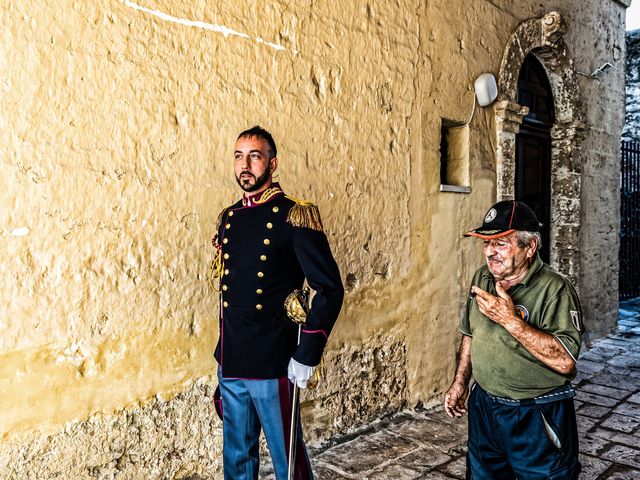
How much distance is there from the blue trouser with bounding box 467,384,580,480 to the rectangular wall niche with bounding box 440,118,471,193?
113 inches

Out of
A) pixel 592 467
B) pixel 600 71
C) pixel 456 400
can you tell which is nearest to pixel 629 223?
pixel 600 71

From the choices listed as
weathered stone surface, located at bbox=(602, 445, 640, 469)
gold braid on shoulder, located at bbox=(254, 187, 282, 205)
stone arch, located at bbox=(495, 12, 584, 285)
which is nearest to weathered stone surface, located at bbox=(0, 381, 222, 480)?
gold braid on shoulder, located at bbox=(254, 187, 282, 205)

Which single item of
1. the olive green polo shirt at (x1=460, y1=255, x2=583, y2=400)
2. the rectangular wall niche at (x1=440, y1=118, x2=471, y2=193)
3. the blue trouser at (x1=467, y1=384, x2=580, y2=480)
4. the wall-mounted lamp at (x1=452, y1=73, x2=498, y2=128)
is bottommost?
the blue trouser at (x1=467, y1=384, x2=580, y2=480)

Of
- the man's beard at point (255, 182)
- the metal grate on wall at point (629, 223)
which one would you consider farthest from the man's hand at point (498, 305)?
the metal grate on wall at point (629, 223)

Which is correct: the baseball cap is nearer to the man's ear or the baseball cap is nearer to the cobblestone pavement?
the man's ear

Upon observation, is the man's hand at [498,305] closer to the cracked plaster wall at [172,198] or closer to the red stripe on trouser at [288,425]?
the red stripe on trouser at [288,425]

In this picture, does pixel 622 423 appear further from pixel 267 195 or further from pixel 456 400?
pixel 267 195

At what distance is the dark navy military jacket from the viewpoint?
90.4 inches

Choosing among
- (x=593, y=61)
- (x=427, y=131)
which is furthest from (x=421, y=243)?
(x=593, y=61)

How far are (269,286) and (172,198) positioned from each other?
869mm

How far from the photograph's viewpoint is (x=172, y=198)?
2.90 m

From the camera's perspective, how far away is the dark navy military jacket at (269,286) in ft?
7.54

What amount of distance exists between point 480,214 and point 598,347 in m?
2.67

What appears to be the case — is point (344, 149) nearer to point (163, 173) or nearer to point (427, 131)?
point (427, 131)
